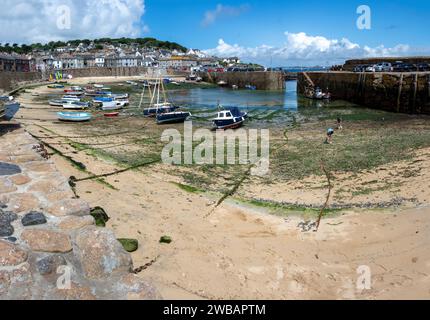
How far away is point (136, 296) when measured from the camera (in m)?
5.43

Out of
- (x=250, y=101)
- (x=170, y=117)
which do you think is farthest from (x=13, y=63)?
(x=170, y=117)

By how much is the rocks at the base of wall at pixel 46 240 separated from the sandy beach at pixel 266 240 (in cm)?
148

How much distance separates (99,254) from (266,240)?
470cm

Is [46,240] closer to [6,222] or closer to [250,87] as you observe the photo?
[6,222]

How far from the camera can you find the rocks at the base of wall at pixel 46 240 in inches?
234

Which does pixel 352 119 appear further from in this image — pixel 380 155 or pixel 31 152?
pixel 31 152

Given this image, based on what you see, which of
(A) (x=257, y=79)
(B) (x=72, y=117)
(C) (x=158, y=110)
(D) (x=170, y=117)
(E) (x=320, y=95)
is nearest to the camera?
(B) (x=72, y=117)

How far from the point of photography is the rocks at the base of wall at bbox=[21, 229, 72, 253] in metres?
5.95

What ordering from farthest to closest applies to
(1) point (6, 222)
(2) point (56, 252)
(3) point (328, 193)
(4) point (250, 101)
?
1. (4) point (250, 101)
2. (3) point (328, 193)
3. (1) point (6, 222)
4. (2) point (56, 252)

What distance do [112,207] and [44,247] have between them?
4.06 m

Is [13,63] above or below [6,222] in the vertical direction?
above

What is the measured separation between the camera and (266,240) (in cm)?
965

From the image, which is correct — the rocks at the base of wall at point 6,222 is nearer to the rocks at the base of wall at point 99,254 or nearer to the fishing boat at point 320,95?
the rocks at the base of wall at point 99,254
